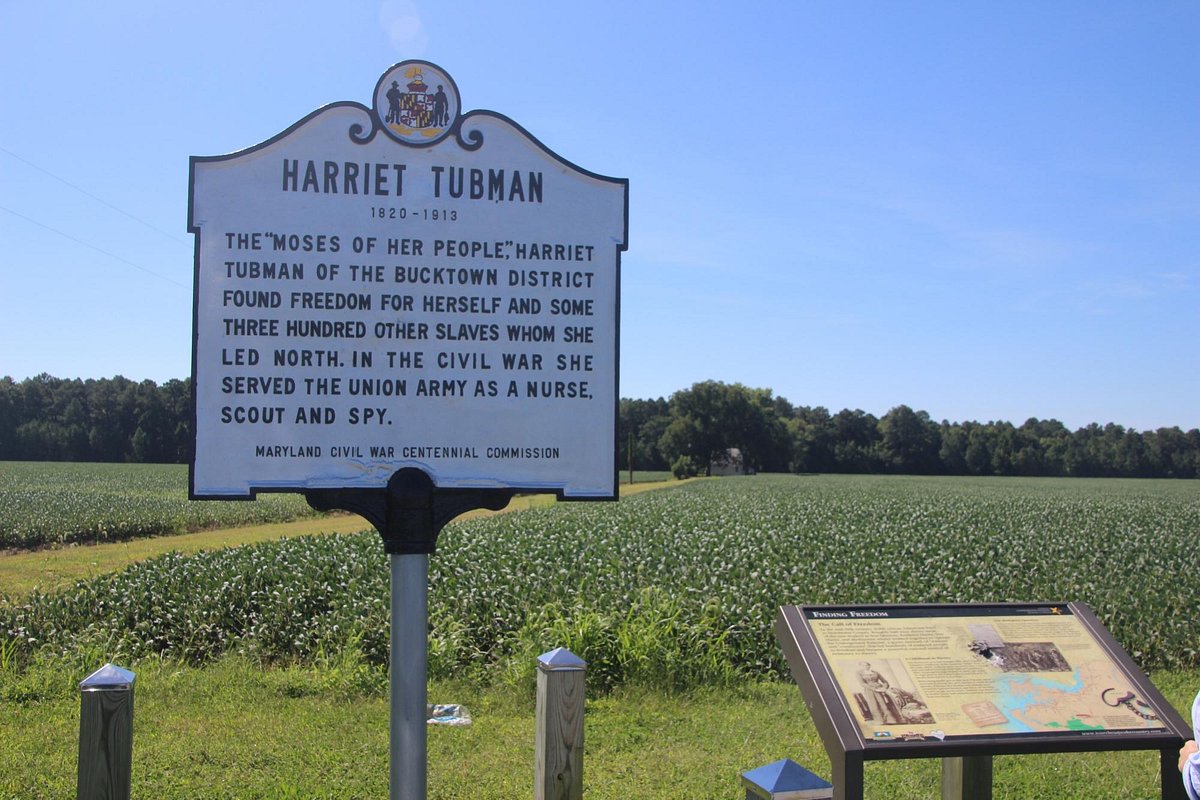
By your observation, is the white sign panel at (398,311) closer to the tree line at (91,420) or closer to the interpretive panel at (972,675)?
the interpretive panel at (972,675)

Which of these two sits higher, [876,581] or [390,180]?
[390,180]

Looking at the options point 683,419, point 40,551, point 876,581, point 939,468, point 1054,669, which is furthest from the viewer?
point 939,468

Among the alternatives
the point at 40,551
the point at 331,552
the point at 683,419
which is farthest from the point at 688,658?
the point at 683,419

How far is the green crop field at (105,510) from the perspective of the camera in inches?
1032

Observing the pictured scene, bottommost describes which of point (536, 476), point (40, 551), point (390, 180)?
point (40, 551)

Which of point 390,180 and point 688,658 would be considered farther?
point 688,658

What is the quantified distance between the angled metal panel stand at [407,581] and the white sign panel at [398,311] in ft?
0.25

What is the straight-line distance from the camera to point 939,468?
112875 mm

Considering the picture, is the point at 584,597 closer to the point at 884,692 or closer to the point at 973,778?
the point at 973,778

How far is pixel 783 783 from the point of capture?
308 cm

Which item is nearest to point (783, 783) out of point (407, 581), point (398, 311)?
point (407, 581)

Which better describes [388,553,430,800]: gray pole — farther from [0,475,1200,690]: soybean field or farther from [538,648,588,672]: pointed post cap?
[0,475,1200,690]: soybean field

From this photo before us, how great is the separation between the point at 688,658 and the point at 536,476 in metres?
5.08

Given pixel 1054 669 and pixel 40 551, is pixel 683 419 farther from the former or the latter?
pixel 1054 669
